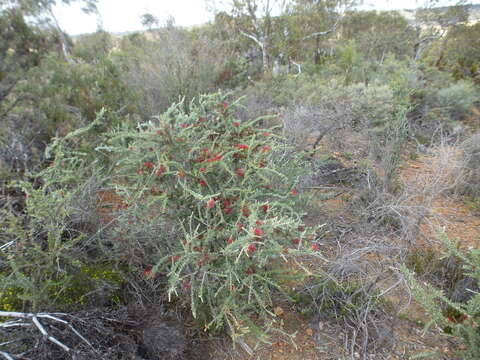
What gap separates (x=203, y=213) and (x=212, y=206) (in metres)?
0.42

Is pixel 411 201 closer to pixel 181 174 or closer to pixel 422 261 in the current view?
pixel 422 261

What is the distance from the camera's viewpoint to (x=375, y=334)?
2346mm

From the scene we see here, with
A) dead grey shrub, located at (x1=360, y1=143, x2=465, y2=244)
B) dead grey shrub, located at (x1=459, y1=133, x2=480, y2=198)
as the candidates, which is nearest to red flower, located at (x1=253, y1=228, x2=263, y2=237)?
dead grey shrub, located at (x1=360, y1=143, x2=465, y2=244)

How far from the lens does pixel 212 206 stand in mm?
1759

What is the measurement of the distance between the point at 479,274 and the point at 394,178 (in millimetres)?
1939

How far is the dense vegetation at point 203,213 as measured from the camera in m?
1.92

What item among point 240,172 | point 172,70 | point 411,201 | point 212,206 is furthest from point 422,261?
point 172,70

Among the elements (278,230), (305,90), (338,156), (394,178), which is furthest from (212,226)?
(305,90)

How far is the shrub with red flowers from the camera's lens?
1.84m

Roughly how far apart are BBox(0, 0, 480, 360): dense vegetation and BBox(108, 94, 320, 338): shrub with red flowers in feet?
0.05

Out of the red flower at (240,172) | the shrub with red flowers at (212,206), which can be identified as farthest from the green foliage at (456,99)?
the red flower at (240,172)

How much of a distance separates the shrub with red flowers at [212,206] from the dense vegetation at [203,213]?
2cm

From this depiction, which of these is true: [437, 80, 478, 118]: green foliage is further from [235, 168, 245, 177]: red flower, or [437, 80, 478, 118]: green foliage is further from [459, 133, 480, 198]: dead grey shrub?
[235, 168, 245, 177]: red flower

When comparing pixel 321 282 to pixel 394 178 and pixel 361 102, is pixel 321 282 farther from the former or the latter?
pixel 361 102
